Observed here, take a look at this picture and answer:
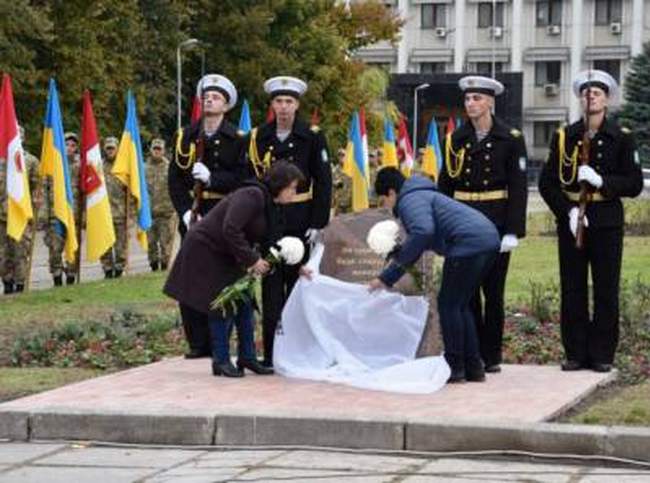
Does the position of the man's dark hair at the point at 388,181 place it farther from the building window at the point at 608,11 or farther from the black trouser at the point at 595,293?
the building window at the point at 608,11

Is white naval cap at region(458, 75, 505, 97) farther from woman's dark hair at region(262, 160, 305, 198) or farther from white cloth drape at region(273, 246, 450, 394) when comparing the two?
white cloth drape at region(273, 246, 450, 394)

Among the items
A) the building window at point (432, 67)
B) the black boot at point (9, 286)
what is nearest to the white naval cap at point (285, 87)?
the black boot at point (9, 286)

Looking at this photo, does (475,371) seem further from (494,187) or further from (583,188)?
(583,188)

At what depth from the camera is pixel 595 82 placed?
1059 centimetres

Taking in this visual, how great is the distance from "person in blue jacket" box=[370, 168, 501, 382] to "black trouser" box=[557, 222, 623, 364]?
80 centimetres

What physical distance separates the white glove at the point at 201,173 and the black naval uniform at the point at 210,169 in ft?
0.25

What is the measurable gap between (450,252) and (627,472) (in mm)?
2593

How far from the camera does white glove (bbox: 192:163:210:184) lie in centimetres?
1152

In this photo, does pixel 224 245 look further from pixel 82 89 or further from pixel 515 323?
pixel 82 89

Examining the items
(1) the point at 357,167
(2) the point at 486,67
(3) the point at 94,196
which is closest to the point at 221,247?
(3) the point at 94,196

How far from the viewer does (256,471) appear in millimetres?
8109

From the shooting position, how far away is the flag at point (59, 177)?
1986 cm

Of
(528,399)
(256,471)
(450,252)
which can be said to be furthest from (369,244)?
(256,471)

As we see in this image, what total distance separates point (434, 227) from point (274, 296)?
1683 millimetres
